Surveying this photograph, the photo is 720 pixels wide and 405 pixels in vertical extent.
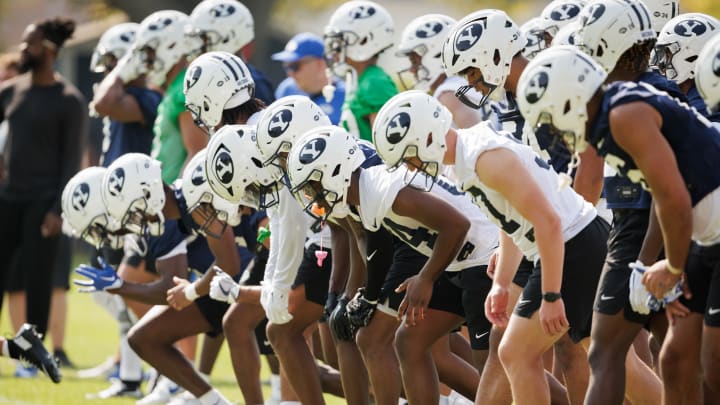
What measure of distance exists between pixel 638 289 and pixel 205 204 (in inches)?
130

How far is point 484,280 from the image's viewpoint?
289 inches

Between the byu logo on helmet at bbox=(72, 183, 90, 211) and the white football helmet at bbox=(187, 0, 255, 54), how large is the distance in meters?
1.74

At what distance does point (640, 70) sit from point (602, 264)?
927mm

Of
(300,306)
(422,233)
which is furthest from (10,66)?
(422,233)

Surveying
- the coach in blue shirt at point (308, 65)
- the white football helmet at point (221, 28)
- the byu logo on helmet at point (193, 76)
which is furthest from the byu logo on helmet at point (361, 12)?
the byu logo on helmet at point (193, 76)

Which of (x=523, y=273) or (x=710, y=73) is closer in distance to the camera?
(x=710, y=73)

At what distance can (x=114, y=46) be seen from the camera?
38.8 ft

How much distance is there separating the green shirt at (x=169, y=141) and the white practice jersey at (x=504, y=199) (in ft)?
13.3

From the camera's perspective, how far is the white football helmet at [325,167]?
277 inches

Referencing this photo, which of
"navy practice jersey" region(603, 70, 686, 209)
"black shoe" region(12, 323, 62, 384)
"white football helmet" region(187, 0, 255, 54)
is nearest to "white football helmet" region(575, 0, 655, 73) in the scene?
"navy practice jersey" region(603, 70, 686, 209)

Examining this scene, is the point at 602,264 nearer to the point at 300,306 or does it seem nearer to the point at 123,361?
the point at 300,306

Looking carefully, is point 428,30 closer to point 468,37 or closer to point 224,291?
point 468,37

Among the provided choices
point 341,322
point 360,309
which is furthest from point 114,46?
point 360,309

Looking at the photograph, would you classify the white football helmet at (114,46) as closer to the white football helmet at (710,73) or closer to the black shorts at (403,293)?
the black shorts at (403,293)
